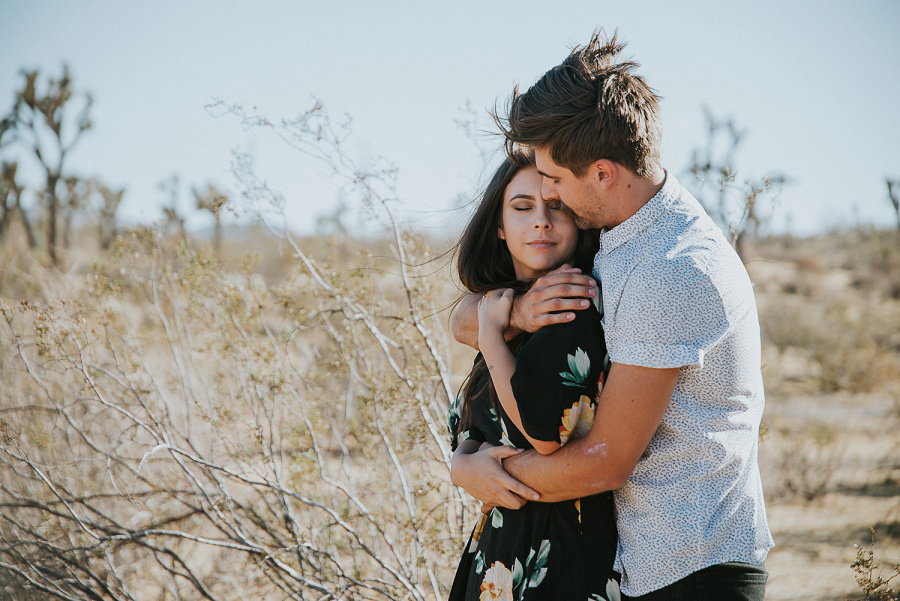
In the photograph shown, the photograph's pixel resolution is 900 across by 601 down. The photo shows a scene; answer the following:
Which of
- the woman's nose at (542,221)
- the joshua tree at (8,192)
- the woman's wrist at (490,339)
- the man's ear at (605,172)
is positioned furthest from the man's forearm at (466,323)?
the joshua tree at (8,192)

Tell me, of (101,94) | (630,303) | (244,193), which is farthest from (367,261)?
(101,94)

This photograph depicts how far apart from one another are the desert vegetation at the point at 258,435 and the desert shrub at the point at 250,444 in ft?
0.07

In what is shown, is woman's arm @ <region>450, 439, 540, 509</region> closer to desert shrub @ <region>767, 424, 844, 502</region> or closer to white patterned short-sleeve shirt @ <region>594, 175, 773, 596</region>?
white patterned short-sleeve shirt @ <region>594, 175, 773, 596</region>

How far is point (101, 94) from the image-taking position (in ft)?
53.7

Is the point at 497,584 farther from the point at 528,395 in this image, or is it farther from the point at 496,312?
the point at 496,312

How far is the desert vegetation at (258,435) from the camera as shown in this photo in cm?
348

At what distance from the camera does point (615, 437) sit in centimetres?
156

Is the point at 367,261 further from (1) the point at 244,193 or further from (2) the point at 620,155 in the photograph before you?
(2) the point at 620,155

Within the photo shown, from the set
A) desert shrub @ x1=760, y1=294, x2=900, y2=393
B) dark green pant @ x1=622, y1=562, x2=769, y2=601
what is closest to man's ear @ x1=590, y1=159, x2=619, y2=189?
dark green pant @ x1=622, y1=562, x2=769, y2=601

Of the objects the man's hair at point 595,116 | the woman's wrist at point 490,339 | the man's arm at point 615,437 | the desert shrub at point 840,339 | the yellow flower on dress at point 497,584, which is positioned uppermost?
the man's hair at point 595,116

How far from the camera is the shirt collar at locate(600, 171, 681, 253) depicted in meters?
1.65

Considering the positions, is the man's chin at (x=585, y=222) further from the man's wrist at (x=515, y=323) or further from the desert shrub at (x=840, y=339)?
the desert shrub at (x=840, y=339)

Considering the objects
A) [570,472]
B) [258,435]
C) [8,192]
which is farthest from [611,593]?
[8,192]

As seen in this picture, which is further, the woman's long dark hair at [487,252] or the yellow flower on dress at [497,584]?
the woman's long dark hair at [487,252]
